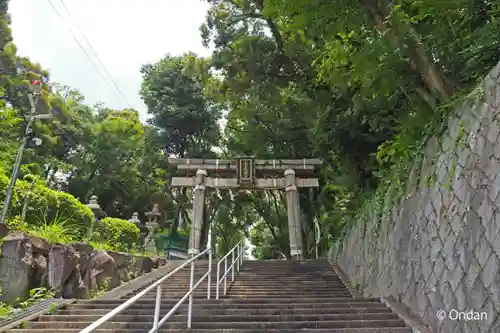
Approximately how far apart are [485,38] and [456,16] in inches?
44.2

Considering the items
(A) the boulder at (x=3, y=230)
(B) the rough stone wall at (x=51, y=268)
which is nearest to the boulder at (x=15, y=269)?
(B) the rough stone wall at (x=51, y=268)

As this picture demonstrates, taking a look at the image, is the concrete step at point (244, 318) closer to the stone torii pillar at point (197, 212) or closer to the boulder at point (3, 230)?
the boulder at point (3, 230)

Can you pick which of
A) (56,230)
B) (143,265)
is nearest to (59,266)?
(56,230)

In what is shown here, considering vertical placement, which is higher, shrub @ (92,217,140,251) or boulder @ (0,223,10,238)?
shrub @ (92,217,140,251)

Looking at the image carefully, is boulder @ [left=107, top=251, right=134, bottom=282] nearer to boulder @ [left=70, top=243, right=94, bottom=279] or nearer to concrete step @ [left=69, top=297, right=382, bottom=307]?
boulder @ [left=70, top=243, right=94, bottom=279]

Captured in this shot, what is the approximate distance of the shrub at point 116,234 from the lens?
9.34m

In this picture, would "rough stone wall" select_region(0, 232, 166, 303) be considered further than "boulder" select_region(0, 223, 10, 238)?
No

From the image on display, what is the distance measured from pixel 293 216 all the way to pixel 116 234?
19.3 ft

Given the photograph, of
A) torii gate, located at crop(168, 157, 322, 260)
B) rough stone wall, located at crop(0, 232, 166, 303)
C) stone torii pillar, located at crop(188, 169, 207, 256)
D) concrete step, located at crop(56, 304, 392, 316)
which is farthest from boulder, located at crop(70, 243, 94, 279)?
torii gate, located at crop(168, 157, 322, 260)

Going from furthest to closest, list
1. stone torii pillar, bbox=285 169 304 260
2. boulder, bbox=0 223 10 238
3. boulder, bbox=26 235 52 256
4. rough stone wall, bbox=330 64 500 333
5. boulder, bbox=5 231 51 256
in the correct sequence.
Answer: stone torii pillar, bbox=285 169 304 260 < boulder, bbox=26 235 52 256 < boulder, bbox=5 231 51 256 < boulder, bbox=0 223 10 238 < rough stone wall, bbox=330 64 500 333

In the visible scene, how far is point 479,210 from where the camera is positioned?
313 cm

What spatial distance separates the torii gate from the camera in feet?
43.0

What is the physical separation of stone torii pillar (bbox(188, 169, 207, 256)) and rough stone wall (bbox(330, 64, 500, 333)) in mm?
8300

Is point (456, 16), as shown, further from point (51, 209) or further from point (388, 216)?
Answer: point (51, 209)
